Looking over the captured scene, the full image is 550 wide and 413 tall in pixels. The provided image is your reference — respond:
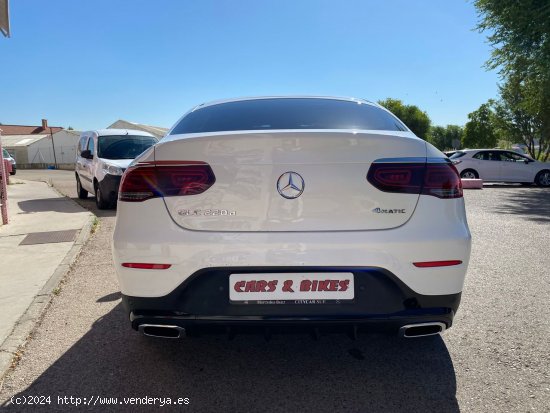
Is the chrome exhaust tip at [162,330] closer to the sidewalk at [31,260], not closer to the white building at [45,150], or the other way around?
the sidewalk at [31,260]

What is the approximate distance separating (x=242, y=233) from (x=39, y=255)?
14.3 feet

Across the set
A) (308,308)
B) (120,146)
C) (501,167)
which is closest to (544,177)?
(501,167)

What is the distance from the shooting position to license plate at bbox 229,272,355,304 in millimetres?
2203

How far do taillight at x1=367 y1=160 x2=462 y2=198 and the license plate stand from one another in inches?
19.2

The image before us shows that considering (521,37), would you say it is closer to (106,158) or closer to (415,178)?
(106,158)

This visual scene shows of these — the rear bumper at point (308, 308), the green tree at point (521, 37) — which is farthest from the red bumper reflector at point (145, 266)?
the green tree at point (521, 37)

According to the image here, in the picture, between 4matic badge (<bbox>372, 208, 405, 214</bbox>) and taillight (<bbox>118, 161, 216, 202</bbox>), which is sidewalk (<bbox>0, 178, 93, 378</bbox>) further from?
4matic badge (<bbox>372, 208, 405, 214</bbox>)

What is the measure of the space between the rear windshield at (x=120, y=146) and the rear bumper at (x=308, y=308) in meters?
8.71

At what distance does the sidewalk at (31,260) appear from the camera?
3.36 m

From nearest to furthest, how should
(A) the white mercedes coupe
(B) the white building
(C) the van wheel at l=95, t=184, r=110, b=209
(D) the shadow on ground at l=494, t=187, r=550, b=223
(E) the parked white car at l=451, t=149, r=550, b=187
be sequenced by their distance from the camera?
(A) the white mercedes coupe
(D) the shadow on ground at l=494, t=187, r=550, b=223
(C) the van wheel at l=95, t=184, r=110, b=209
(E) the parked white car at l=451, t=149, r=550, b=187
(B) the white building

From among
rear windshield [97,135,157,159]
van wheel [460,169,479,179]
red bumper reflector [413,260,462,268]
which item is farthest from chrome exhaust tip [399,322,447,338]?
van wheel [460,169,479,179]

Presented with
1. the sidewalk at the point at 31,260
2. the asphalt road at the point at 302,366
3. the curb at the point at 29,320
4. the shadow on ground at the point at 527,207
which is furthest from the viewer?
the shadow on ground at the point at 527,207

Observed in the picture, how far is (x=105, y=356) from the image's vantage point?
2.84 metres

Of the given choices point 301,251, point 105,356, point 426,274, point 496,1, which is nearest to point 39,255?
point 105,356
